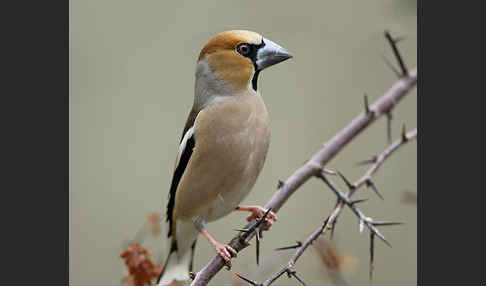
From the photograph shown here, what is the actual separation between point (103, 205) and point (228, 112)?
89 cm

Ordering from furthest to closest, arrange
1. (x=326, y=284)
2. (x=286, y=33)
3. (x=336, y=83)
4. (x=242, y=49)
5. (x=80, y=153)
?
(x=336, y=83), (x=326, y=284), (x=286, y=33), (x=80, y=153), (x=242, y=49)

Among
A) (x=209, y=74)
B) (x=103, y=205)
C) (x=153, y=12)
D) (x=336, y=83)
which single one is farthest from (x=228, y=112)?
(x=336, y=83)

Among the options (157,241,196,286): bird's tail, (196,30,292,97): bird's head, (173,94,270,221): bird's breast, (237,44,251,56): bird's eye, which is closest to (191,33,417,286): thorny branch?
(173,94,270,221): bird's breast

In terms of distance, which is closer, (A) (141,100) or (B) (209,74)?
(B) (209,74)

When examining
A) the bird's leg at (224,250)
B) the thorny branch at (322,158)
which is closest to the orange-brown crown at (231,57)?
the thorny branch at (322,158)

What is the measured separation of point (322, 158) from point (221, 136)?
675mm

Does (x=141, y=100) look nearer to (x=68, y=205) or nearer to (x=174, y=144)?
(x=174, y=144)

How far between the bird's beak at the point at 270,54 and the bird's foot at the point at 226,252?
91 centimetres

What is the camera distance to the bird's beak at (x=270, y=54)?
2.62 metres

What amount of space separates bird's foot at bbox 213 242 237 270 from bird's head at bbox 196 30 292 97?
30.6 inches

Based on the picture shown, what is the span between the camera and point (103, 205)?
10.0 feet

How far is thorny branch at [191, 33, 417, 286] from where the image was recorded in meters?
2.65

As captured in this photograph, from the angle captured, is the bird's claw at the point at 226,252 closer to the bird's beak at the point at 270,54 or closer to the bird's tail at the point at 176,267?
the bird's tail at the point at 176,267

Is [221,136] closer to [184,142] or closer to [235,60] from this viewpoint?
[184,142]
